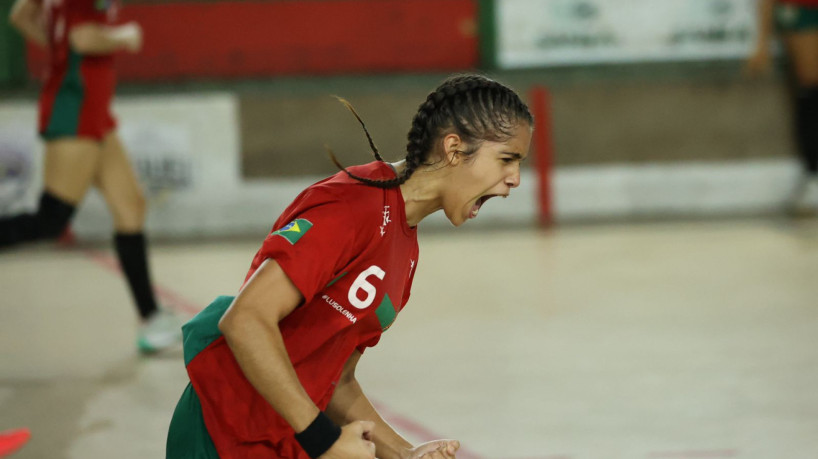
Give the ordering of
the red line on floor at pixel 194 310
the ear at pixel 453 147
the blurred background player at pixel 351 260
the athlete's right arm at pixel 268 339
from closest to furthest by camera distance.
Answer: the athlete's right arm at pixel 268 339
the blurred background player at pixel 351 260
the ear at pixel 453 147
the red line on floor at pixel 194 310

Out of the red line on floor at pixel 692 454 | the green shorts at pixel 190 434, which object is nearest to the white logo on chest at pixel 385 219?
the green shorts at pixel 190 434

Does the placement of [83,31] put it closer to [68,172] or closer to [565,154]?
[68,172]

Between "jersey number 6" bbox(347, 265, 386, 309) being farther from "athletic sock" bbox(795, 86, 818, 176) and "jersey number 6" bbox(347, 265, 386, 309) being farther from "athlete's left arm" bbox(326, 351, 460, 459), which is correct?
"athletic sock" bbox(795, 86, 818, 176)

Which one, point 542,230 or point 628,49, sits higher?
point 628,49

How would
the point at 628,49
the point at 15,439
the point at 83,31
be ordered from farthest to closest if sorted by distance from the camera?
the point at 628,49
the point at 83,31
the point at 15,439

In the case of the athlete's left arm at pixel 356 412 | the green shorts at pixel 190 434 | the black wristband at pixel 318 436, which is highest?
the black wristband at pixel 318 436

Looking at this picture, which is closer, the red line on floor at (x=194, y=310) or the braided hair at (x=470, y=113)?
the braided hair at (x=470, y=113)

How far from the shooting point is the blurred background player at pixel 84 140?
4227 millimetres

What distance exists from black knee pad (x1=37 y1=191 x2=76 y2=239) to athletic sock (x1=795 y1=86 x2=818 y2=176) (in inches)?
209

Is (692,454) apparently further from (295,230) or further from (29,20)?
(29,20)

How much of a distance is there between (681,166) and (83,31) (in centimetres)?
480

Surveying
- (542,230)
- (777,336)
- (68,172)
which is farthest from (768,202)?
(68,172)

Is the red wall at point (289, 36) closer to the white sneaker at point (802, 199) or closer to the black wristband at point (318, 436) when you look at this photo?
the white sneaker at point (802, 199)

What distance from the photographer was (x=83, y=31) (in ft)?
13.8
